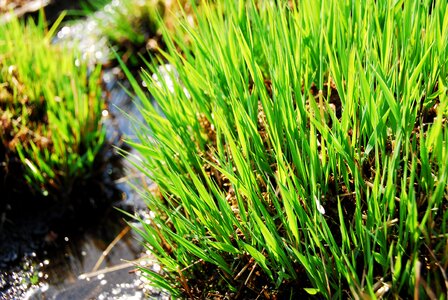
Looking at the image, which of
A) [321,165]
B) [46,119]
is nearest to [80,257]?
[46,119]

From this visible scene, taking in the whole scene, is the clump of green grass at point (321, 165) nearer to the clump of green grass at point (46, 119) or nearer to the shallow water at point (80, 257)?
the shallow water at point (80, 257)

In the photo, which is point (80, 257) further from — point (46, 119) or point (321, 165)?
point (321, 165)

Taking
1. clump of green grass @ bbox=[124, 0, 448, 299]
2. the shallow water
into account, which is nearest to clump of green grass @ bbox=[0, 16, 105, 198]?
the shallow water

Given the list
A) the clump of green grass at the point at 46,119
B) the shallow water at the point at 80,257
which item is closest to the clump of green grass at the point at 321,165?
the shallow water at the point at 80,257

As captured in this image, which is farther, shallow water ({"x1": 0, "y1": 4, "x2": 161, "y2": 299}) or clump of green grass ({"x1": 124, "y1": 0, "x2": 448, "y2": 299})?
shallow water ({"x1": 0, "y1": 4, "x2": 161, "y2": 299})

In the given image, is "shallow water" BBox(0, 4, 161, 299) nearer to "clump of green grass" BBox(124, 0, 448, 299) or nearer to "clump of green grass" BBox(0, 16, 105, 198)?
"clump of green grass" BBox(0, 16, 105, 198)
